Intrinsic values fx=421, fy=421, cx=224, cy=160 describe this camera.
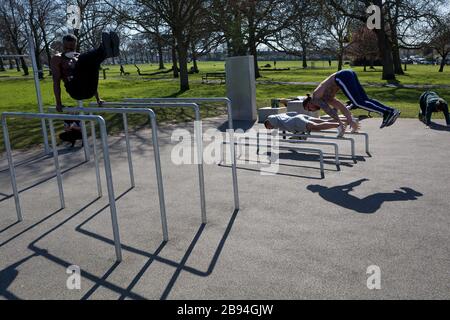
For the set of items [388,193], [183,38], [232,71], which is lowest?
[388,193]

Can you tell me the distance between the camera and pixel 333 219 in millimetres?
4578

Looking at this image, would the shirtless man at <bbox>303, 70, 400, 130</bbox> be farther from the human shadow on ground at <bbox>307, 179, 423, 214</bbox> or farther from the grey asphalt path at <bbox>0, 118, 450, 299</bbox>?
the human shadow on ground at <bbox>307, 179, 423, 214</bbox>

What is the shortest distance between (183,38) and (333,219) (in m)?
17.5

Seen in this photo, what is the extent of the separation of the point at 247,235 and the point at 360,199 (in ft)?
5.71

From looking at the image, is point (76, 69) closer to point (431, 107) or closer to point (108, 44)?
point (108, 44)

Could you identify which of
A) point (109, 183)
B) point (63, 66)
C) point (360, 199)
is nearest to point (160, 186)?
point (109, 183)

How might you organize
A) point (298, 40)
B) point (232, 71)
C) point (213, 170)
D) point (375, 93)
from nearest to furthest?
point (213, 170) < point (232, 71) < point (375, 93) < point (298, 40)

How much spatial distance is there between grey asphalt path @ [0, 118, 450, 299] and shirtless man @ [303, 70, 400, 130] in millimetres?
938

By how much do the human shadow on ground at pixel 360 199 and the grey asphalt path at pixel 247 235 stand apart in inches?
0.5

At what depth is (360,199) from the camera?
5199 mm

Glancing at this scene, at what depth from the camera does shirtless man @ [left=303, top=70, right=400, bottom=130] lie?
23.8 feet
